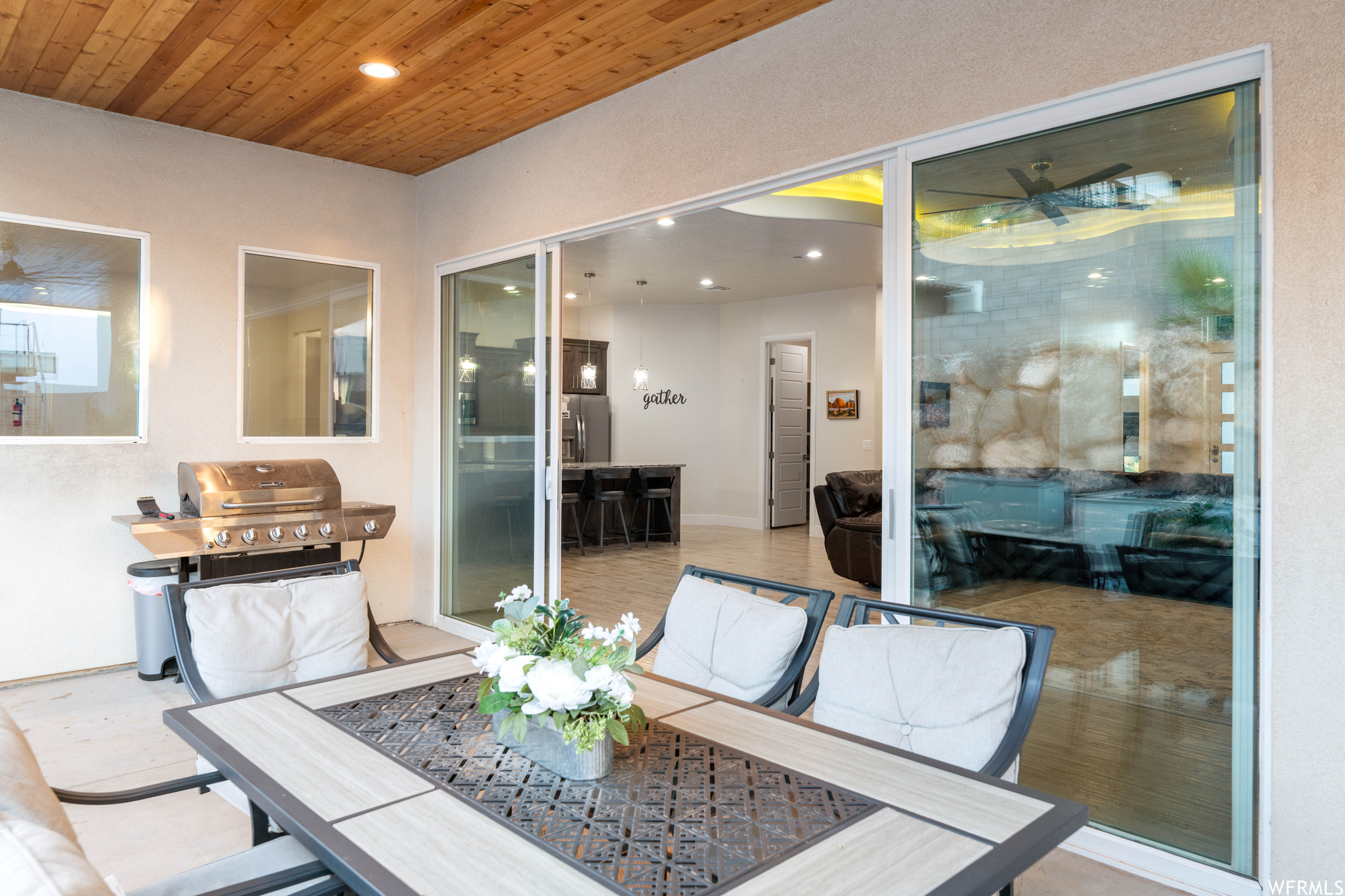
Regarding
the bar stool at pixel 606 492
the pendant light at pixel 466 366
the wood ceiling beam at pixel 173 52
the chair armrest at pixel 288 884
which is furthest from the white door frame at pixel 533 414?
the bar stool at pixel 606 492

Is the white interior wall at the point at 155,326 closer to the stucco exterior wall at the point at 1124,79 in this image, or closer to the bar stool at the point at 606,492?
the stucco exterior wall at the point at 1124,79

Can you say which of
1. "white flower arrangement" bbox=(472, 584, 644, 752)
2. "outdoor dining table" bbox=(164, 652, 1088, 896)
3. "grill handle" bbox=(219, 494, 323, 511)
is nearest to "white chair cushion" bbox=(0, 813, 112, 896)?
"outdoor dining table" bbox=(164, 652, 1088, 896)

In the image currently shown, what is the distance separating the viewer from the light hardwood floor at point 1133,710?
2248mm

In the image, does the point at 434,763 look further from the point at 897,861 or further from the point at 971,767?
the point at 971,767

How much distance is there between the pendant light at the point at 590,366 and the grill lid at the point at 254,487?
18.7ft

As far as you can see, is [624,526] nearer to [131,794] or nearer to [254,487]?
[254,487]

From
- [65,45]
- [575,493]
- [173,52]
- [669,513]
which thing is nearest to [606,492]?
[575,493]

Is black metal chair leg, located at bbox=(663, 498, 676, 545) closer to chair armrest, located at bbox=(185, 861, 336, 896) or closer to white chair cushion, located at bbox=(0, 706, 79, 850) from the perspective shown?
chair armrest, located at bbox=(185, 861, 336, 896)

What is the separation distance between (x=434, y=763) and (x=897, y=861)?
2.60 ft

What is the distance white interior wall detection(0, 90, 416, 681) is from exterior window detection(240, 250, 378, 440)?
8cm

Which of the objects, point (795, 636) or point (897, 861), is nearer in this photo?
point (897, 861)

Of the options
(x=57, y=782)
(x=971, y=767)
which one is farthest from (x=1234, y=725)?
(x=57, y=782)

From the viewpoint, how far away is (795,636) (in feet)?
6.54

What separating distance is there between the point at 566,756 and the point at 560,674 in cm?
16
